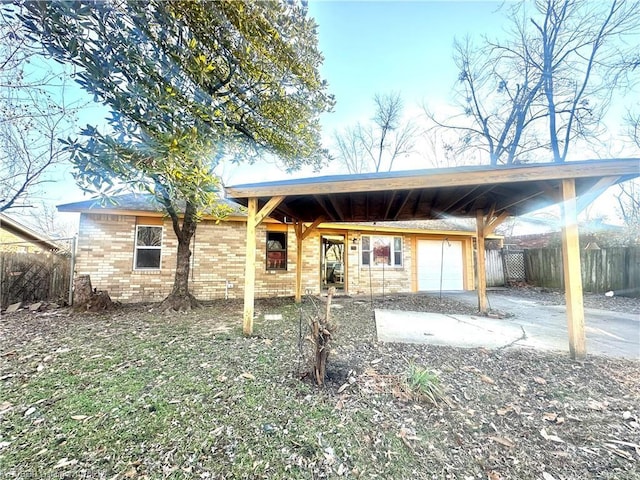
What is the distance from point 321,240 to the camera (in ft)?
32.7

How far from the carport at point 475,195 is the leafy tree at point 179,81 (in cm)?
127

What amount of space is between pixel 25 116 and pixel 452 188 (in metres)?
7.46

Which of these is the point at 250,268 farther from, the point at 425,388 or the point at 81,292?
the point at 81,292

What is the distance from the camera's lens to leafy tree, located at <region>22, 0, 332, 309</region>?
12.5ft

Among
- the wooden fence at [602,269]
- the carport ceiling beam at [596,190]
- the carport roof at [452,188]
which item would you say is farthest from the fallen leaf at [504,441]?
the wooden fence at [602,269]

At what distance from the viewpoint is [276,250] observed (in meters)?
9.37

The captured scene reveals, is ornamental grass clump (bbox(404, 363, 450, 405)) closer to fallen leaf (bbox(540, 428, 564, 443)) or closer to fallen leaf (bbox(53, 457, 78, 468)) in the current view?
fallen leaf (bbox(540, 428, 564, 443))

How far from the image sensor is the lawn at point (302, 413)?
1.86m

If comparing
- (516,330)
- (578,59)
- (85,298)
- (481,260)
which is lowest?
(516,330)

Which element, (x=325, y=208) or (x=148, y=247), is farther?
(x=148, y=247)

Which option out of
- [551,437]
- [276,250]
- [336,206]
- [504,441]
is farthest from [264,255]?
[551,437]

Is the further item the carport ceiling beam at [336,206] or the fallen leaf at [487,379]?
the carport ceiling beam at [336,206]

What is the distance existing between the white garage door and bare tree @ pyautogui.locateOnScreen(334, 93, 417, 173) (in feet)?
33.9

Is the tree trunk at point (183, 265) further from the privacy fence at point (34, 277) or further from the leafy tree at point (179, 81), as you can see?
the privacy fence at point (34, 277)
